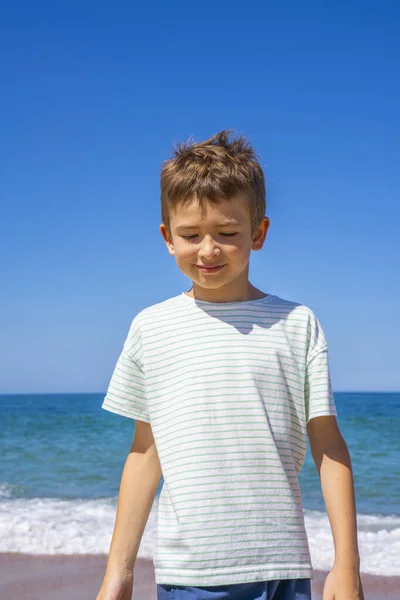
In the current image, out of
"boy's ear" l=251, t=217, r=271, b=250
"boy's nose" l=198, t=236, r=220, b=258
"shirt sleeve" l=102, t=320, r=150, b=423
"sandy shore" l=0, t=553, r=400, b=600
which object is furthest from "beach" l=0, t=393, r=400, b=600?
"boy's nose" l=198, t=236, r=220, b=258

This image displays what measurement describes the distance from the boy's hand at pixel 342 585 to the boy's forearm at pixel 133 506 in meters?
0.52

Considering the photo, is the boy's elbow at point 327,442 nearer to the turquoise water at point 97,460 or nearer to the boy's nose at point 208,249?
the boy's nose at point 208,249

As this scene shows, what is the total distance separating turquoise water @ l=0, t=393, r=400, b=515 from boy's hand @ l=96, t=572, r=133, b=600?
6948 mm

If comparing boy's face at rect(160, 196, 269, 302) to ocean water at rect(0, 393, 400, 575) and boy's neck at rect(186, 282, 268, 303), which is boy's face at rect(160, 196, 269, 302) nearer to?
boy's neck at rect(186, 282, 268, 303)

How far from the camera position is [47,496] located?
9.78m

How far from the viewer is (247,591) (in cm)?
172

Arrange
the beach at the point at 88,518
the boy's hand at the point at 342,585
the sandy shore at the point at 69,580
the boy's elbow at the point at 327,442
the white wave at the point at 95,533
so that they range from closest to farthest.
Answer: the boy's hand at the point at 342,585
the boy's elbow at the point at 327,442
the sandy shore at the point at 69,580
the beach at the point at 88,518
the white wave at the point at 95,533

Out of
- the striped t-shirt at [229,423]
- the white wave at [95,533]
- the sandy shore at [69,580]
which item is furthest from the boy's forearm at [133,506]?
the white wave at [95,533]

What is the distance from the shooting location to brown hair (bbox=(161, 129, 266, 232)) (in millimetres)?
1871

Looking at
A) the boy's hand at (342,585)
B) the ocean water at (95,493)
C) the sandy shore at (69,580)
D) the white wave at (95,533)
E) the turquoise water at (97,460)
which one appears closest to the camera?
the boy's hand at (342,585)

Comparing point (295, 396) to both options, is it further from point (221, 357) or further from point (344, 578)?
point (344, 578)

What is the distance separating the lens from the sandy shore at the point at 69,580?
457cm

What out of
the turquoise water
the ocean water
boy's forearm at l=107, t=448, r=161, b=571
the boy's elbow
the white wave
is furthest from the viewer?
the turquoise water

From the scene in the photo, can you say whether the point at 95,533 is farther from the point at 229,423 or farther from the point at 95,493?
the point at 229,423
